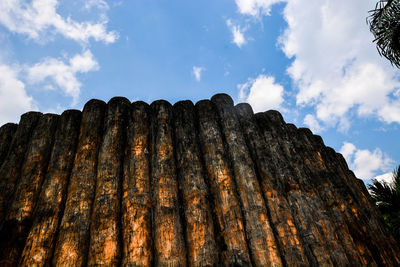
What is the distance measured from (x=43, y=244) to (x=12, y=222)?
68 cm

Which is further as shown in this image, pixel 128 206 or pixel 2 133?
pixel 2 133

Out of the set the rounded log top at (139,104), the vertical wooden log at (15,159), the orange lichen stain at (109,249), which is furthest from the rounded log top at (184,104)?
the vertical wooden log at (15,159)

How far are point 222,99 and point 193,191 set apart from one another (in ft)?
6.87

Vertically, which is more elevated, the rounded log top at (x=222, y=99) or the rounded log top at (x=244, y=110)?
the rounded log top at (x=222, y=99)

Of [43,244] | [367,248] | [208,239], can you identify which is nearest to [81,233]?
[43,244]

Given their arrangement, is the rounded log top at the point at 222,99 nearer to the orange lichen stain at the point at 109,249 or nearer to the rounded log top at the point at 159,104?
the rounded log top at the point at 159,104

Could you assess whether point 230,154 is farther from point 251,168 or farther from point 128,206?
point 128,206

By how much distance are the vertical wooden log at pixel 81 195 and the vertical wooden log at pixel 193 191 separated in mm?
1330

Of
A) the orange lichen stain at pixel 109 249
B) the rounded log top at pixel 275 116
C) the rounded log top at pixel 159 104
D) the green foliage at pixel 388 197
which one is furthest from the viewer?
the green foliage at pixel 388 197

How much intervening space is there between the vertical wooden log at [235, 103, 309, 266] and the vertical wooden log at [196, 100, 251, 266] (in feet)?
1.70

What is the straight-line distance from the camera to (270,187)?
11.8 feet

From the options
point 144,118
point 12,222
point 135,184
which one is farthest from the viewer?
point 144,118

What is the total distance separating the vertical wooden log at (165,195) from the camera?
2.81m

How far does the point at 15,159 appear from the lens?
4023 millimetres
